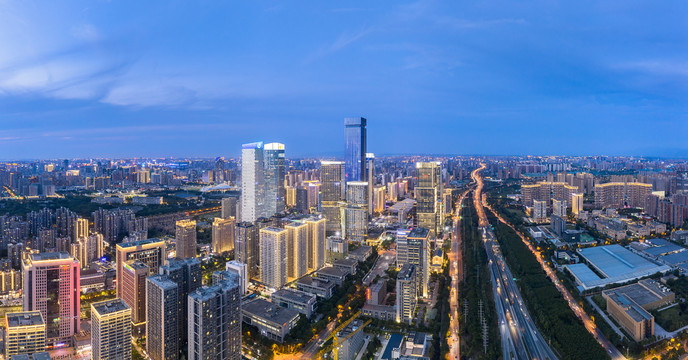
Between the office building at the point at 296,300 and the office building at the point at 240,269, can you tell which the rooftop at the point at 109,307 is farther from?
the office building at the point at 296,300

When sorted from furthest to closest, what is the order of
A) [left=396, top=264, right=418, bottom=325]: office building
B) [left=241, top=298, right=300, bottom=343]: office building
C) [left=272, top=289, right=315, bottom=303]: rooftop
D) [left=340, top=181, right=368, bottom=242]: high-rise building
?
[left=340, top=181, right=368, bottom=242]: high-rise building → [left=272, top=289, right=315, bottom=303]: rooftop → [left=396, top=264, right=418, bottom=325]: office building → [left=241, top=298, right=300, bottom=343]: office building

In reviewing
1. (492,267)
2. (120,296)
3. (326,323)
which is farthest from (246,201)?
(492,267)

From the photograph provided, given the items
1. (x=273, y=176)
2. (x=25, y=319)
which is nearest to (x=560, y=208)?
(x=273, y=176)

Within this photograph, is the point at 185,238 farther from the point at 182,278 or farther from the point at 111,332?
the point at 111,332

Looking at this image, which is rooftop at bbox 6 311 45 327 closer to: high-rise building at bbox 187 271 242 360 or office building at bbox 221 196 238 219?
high-rise building at bbox 187 271 242 360

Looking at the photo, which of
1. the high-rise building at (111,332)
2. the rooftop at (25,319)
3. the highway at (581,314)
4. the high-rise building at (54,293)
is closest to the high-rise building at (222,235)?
the high-rise building at (54,293)

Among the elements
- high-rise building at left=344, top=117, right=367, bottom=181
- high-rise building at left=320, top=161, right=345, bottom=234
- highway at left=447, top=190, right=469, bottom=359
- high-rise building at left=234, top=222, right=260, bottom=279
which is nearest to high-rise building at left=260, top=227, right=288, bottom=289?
high-rise building at left=234, top=222, right=260, bottom=279
